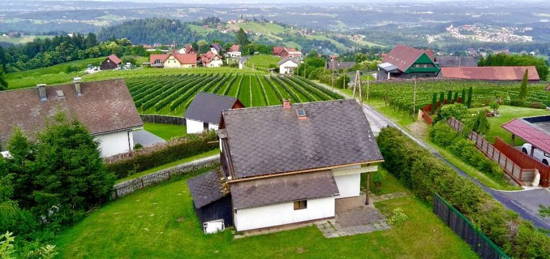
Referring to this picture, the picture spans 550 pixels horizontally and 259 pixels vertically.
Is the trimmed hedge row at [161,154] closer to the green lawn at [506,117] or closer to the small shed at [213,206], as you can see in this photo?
the small shed at [213,206]

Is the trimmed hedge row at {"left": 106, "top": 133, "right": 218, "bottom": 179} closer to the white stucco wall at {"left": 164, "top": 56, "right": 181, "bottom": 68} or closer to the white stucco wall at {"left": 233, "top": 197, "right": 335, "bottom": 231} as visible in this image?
the white stucco wall at {"left": 233, "top": 197, "right": 335, "bottom": 231}

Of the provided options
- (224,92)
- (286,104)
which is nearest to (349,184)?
(286,104)

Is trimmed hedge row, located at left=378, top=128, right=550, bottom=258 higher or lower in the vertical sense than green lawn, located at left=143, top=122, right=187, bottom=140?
higher

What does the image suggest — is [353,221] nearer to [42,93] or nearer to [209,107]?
[209,107]

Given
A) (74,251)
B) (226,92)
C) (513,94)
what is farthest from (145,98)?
(513,94)

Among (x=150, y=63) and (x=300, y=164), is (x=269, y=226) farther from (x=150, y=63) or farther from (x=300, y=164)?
(x=150, y=63)

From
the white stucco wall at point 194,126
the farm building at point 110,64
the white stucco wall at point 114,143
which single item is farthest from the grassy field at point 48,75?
the white stucco wall at point 114,143

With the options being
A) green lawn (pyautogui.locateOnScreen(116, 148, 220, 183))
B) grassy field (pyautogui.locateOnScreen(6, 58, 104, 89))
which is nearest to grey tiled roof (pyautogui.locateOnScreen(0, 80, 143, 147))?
green lawn (pyautogui.locateOnScreen(116, 148, 220, 183))
